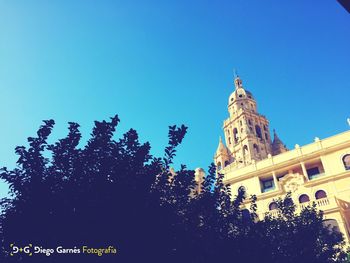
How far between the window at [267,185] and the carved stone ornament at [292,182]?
1.63 m

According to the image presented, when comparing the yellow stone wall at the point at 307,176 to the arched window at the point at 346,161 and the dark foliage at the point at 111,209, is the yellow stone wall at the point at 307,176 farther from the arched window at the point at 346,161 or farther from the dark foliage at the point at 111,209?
the dark foliage at the point at 111,209

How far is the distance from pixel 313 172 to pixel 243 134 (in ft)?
83.5

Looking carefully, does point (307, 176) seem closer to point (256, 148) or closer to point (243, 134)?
point (256, 148)

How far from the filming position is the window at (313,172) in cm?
2645

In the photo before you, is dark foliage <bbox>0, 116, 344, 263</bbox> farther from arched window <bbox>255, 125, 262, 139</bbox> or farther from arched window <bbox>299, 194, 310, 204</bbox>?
arched window <bbox>255, 125, 262, 139</bbox>

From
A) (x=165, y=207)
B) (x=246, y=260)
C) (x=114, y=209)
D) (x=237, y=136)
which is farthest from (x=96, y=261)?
(x=237, y=136)

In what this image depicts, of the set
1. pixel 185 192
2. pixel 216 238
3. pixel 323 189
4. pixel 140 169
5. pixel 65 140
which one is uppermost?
pixel 323 189

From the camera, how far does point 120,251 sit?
5.93m

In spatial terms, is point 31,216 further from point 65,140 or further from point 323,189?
point 323,189

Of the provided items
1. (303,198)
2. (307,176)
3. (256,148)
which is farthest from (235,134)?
(303,198)

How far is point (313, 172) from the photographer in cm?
2673

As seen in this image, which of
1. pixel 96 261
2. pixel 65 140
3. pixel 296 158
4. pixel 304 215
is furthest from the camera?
pixel 296 158

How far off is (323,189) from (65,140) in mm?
24562

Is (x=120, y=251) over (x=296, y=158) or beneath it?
beneath
